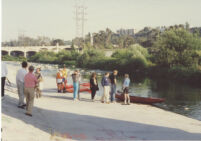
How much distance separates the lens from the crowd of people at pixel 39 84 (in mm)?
11141

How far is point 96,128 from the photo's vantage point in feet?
34.9

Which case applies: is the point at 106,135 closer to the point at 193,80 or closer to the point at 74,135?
the point at 74,135

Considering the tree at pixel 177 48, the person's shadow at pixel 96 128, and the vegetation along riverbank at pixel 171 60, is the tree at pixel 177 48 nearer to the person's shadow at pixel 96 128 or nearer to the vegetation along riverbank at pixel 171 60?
the vegetation along riverbank at pixel 171 60

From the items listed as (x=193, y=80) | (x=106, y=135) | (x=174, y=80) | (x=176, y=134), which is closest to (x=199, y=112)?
(x=176, y=134)

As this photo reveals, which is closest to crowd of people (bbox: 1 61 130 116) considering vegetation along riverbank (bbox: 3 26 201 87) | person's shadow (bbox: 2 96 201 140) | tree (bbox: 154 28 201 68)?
person's shadow (bbox: 2 96 201 140)

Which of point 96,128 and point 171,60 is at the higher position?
point 171,60

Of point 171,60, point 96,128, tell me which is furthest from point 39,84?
point 171,60

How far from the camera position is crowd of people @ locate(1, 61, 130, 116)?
11.1 m

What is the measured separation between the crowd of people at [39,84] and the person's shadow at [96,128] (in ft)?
2.42

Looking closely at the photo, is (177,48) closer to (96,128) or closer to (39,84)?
(39,84)

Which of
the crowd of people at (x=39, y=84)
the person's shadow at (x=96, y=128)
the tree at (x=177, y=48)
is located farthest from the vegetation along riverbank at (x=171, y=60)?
the person's shadow at (x=96, y=128)

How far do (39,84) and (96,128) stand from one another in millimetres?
7807

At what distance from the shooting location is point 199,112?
62.1ft

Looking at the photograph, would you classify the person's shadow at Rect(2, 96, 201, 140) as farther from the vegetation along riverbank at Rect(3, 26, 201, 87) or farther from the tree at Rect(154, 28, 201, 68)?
the tree at Rect(154, 28, 201, 68)
